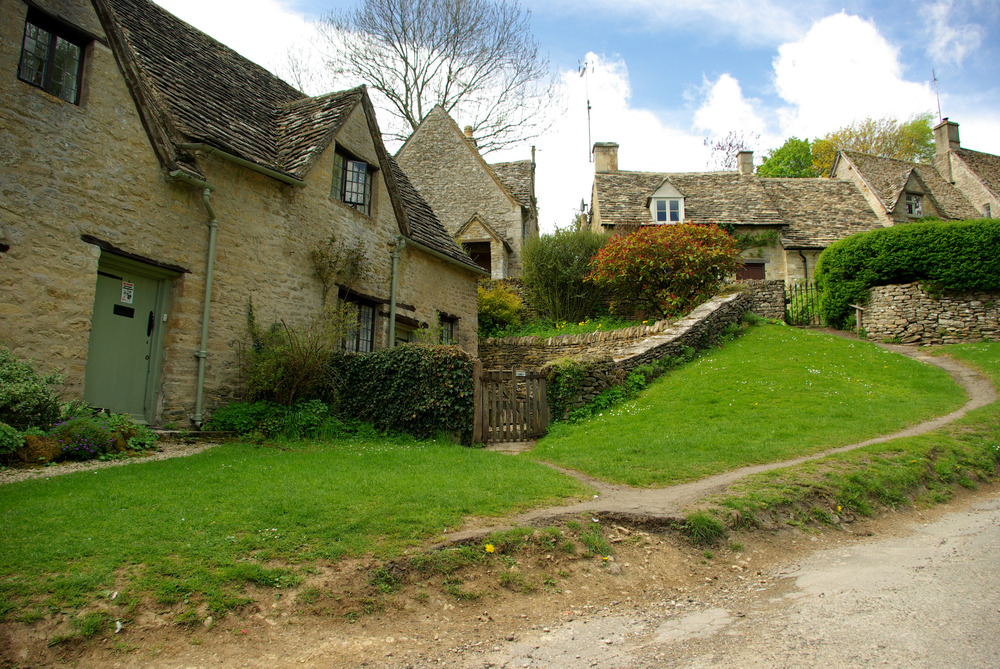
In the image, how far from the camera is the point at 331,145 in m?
13.7

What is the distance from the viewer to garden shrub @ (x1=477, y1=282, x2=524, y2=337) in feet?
70.2

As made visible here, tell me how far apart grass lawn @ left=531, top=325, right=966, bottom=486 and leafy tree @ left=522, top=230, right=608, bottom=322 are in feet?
19.9

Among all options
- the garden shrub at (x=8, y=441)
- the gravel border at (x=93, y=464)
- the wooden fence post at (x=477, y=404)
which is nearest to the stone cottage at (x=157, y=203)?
the gravel border at (x=93, y=464)

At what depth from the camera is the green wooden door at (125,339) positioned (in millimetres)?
9641

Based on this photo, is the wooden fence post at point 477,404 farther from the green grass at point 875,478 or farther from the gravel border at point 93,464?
the green grass at point 875,478

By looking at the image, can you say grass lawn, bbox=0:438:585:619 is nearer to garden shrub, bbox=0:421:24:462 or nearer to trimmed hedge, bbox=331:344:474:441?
garden shrub, bbox=0:421:24:462

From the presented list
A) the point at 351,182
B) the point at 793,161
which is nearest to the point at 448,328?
the point at 351,182

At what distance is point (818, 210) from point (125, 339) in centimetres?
3109

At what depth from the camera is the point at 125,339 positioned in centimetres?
1003

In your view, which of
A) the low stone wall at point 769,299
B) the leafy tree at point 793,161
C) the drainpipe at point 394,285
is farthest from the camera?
the leafy tree at point 793,161

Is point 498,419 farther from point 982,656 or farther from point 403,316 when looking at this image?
→ point 982,656

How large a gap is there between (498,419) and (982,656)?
8163mm

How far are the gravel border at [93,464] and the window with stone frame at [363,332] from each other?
200 inches

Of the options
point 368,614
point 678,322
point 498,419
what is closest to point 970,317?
point 678,322
